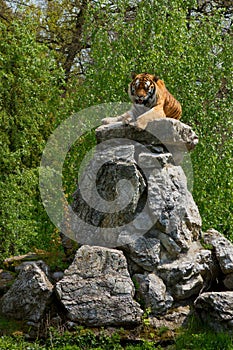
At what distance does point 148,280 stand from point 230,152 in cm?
556

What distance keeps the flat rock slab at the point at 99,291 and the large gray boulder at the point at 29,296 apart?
261 mm

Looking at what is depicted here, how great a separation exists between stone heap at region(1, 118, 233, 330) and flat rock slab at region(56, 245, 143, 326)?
0.01 meters

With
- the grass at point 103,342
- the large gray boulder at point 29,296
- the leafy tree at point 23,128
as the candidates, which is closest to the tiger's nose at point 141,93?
the large gray boulder at point 29,296

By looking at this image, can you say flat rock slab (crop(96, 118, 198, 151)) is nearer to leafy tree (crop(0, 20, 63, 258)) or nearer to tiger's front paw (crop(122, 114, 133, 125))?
tiger's front paw (crop(122, 114, 133, 125))

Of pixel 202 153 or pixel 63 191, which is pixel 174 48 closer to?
pixel 202 153

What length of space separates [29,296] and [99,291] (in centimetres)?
98

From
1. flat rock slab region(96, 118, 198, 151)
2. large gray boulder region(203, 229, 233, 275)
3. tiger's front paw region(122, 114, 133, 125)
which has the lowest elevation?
large gray boulder region(203, 229, 233, 275)

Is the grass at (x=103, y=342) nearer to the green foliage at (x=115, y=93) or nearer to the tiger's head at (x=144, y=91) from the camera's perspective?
the tiger's head at (x=144, y=91)

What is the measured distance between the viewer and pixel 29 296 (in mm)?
8633

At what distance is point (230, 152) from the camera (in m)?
13.5

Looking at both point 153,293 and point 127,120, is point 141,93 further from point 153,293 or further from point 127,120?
point 153,293

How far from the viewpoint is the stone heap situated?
840 cm

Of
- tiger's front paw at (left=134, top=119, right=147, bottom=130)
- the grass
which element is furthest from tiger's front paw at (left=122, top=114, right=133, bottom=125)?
the grass

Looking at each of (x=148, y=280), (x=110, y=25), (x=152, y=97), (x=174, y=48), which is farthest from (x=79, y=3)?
(x=148, y=280)
